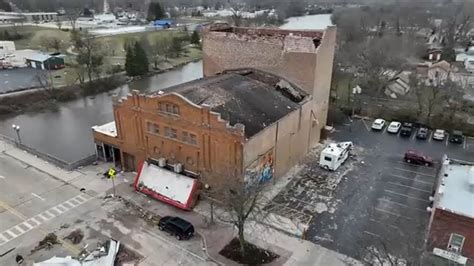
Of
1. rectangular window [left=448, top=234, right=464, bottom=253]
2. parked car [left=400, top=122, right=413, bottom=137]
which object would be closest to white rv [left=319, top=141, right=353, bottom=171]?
parked car [left=400, top=122, right=413, bottom=137]

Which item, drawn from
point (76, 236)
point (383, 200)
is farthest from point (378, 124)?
point (76, 236)

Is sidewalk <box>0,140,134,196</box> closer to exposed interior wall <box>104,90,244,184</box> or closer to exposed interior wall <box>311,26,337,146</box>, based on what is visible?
exposed interior wall <box>104,90,244,184</box>

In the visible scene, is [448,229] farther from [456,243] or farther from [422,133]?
[422,133]

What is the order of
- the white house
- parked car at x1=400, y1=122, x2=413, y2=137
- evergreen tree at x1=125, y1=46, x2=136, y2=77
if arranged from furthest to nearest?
1. the white house
2. evergreen tree at x1=125, y1=46, x2=136, y2=77
3. parked car at x1=400, y1=122, x2=413, y2=137

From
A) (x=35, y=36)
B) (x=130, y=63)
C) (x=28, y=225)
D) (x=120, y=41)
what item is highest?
(x=35, y=36)

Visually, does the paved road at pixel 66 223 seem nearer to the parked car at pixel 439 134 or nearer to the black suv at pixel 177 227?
the black suv at pixel 177 227

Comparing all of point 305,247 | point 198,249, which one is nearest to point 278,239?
point 305,247
